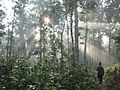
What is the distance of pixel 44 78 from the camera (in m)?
9.65

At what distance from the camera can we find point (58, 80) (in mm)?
10727

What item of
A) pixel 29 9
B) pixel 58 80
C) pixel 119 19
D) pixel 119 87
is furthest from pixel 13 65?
pixel 29 9

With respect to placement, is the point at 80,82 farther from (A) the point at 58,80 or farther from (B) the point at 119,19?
(B) the point at 119,19

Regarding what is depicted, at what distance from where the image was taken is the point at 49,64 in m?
11.0

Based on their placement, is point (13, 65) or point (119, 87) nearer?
point (13, 65)

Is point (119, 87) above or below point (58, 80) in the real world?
below

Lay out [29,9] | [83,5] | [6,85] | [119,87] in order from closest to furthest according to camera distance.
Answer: [6,85] < [119,87] < [83,5] < [29,9]

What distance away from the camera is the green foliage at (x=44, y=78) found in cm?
957

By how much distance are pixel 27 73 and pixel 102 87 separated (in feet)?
24.3

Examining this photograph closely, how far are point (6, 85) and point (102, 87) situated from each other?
7.81 metres

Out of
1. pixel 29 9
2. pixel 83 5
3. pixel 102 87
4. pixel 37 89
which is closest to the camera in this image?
pixel 37 89

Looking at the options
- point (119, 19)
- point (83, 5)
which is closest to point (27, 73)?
point (83, 5)

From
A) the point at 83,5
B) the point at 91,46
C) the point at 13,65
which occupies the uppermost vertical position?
the point at 83,5

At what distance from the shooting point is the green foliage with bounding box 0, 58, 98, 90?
9.57 m
